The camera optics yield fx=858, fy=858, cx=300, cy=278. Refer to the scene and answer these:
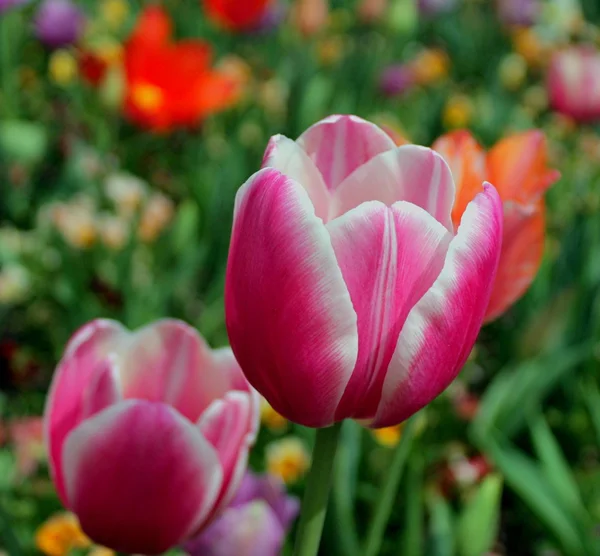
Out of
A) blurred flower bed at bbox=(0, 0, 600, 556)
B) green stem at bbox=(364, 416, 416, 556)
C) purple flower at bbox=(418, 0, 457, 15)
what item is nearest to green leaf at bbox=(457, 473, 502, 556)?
blurred flower bed at bbox=(0, 0, 600, 556)

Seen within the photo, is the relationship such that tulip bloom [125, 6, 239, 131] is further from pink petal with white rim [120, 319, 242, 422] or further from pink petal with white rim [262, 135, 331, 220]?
pink petal with white rim [262, 135, 331, 220]

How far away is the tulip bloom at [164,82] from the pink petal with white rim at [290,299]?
1270 mm

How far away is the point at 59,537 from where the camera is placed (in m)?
0.83

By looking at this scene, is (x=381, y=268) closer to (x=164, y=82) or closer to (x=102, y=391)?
(x=102, y=391)

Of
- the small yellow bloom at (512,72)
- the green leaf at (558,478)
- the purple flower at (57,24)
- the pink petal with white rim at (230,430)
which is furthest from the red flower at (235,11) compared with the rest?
the pink petal with white rim at (230,430)

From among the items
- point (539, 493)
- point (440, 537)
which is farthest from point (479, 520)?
point (539, 493)

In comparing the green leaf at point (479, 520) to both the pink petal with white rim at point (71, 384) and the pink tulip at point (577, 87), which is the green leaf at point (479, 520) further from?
the pink tulip at point (577, 87)

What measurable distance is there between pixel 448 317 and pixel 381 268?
0.12ft

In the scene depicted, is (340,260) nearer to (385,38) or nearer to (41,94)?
(41,94)

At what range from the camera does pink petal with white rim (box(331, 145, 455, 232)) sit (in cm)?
40

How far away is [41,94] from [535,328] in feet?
4.67

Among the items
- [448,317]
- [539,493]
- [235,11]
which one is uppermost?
[448,317]

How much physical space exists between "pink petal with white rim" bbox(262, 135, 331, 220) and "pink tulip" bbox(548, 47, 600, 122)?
1.54 m

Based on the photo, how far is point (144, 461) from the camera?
0.45 metres
